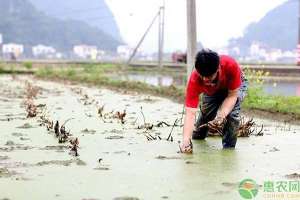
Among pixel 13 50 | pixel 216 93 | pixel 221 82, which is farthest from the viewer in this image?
pixel 13 50

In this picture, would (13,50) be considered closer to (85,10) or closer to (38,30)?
(38,30)

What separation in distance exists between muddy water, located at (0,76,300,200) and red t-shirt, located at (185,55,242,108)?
0.51 meters

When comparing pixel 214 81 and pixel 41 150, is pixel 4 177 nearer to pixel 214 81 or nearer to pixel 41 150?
pixel 41 150

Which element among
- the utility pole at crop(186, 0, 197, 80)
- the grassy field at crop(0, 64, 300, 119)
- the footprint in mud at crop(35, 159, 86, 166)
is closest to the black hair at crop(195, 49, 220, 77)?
the footprint in mud at crop(35, 159, 86, 166)

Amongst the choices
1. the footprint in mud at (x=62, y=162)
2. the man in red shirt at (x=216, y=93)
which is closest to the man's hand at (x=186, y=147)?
the man in red shirt at (x=216, y=93)

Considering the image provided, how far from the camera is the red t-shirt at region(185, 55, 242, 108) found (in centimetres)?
502

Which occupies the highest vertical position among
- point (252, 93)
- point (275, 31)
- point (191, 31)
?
point (275, 31)

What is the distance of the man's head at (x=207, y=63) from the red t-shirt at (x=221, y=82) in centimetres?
19

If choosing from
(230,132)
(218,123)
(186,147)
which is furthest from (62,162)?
(230,132)

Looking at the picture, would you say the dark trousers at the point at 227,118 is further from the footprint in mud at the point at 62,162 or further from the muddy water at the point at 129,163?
the footprint in mud at the point at 62,162

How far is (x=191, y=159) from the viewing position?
16.1ft

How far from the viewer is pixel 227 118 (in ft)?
18.2

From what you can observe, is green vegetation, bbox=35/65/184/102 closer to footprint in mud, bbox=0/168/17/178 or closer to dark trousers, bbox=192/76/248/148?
dark trousers, bbox=192/76/248/148

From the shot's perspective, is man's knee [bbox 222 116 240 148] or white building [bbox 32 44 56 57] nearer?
man's knee [bbox 222 116 240 148]
